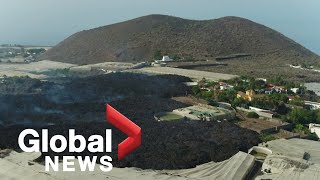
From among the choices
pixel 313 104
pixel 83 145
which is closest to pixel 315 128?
pixel 313 104

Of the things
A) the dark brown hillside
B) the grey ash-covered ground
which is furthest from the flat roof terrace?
the dark brown hillside

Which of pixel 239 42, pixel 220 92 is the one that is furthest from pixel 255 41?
pixel 220 92

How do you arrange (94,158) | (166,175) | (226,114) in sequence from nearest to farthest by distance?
(166,175)
(94,158)
(226,114)

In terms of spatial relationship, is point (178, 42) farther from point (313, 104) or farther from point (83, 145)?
point (83, 145)

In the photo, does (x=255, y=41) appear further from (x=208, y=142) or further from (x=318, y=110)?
(x=208, y=142)

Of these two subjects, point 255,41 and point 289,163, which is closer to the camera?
point 289,163

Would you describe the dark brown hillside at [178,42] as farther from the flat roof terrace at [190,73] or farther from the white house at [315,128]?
the white house at [315,128]

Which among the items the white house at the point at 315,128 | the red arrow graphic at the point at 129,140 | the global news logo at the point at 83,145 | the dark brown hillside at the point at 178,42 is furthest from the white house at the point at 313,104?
the dark brown hillside at the point at 178,42

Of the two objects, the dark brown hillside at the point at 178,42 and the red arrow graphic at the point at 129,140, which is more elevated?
the dark brown hillside at the point at 178,42
